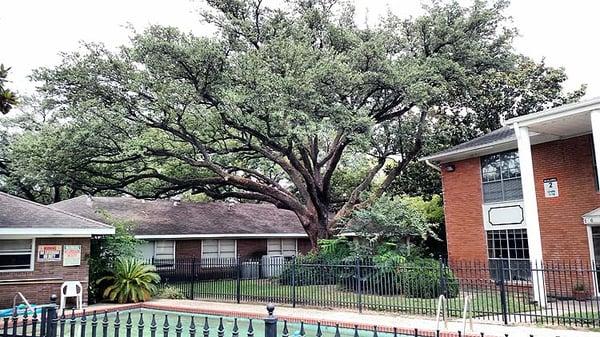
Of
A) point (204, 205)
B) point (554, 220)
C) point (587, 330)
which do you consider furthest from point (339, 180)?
point (587, 330)

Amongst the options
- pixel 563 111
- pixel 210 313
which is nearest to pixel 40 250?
pixel 210 313

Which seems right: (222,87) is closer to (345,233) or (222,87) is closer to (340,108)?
(340,108)

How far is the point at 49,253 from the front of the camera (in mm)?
15664

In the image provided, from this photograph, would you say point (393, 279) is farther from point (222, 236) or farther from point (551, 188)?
point (222, 236)

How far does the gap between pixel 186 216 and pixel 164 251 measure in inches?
102

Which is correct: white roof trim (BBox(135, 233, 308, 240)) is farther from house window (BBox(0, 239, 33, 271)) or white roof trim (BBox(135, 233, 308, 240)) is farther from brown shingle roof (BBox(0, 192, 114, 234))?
house window (BBox(0, 239, 33, 271))

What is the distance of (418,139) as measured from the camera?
2306 centimetres

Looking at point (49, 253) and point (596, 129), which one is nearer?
point (596, 129)

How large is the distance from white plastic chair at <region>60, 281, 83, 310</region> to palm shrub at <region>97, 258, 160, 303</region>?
1180 mm

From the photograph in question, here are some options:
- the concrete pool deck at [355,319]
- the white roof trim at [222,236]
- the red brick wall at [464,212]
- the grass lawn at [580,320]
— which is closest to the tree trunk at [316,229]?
the white roof trim at [222,236]

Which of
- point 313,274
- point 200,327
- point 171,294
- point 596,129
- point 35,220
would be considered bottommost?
point 200,327

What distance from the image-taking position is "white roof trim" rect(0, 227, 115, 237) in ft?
47.6

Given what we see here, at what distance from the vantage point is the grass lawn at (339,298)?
13.1 meters

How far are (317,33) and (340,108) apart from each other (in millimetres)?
5023
